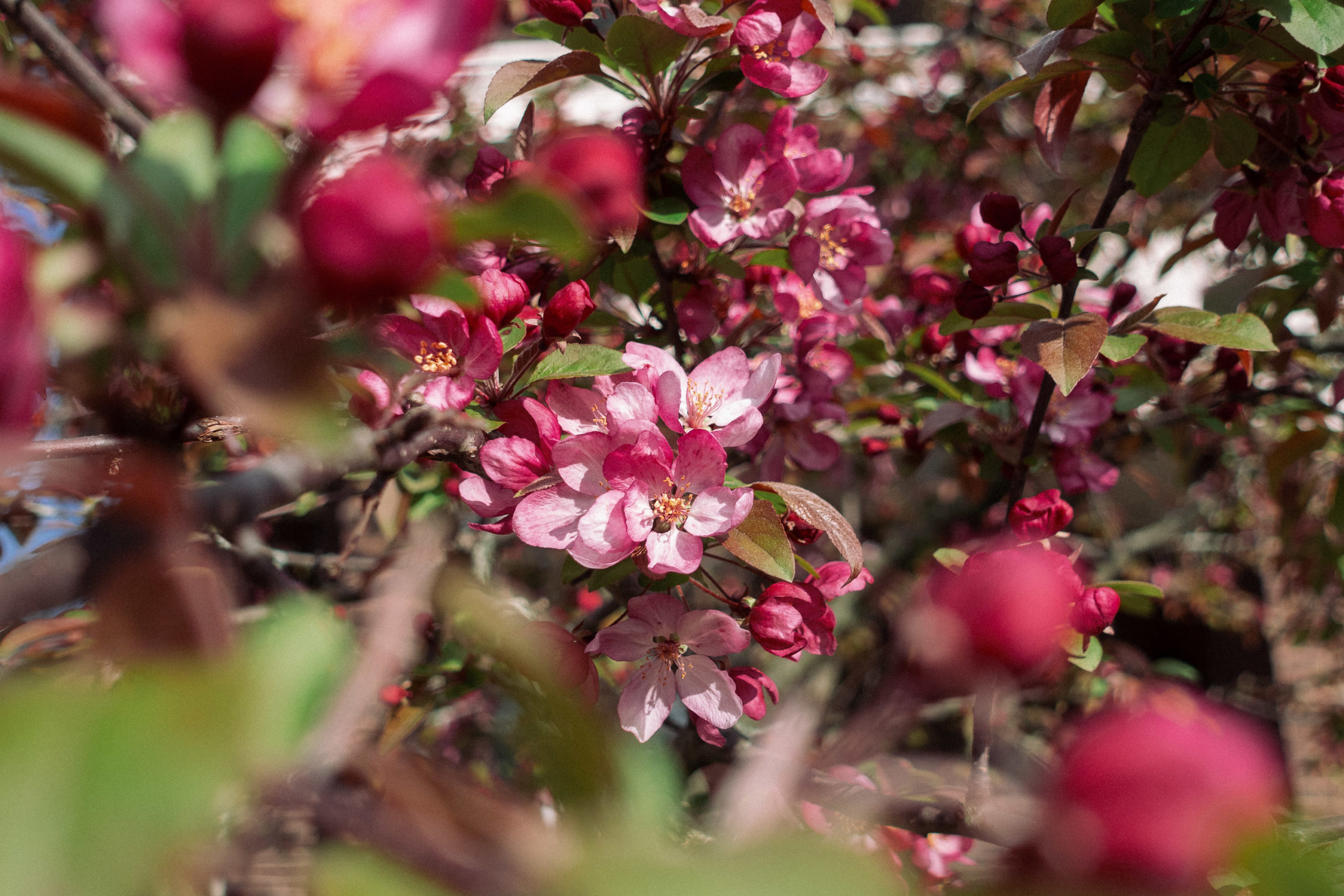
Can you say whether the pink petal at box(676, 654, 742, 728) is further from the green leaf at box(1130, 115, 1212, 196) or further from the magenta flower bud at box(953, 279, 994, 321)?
the green leaf at box(1130, 115, 1212, 196)

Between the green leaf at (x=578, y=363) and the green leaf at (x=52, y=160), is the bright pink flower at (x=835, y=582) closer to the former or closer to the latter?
the green leaf at (x=578, y=363)

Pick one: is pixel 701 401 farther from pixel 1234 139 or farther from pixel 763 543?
pixel 1234 139

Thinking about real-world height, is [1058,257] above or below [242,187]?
below

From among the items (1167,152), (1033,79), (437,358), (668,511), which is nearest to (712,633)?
(668,511)

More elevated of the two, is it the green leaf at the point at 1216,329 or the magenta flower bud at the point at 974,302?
the magenta flower bud at the point at 974,302

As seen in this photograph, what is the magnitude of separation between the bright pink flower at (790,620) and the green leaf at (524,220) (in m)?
0.57

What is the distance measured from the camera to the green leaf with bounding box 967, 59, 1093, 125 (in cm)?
94

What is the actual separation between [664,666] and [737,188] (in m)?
0.57

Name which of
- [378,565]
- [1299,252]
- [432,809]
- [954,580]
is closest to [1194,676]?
[1299,252]

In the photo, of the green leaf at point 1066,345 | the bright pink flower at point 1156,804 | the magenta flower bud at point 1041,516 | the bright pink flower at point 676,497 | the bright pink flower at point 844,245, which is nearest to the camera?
the bright pink flower at point 1156,804

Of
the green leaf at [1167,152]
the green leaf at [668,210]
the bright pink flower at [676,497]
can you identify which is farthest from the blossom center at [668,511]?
the green leaf at [1167,152]

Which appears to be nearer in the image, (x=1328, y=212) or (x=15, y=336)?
(x=15, y=336)

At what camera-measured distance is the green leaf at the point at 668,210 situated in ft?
3.02

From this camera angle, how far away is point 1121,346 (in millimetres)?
891
